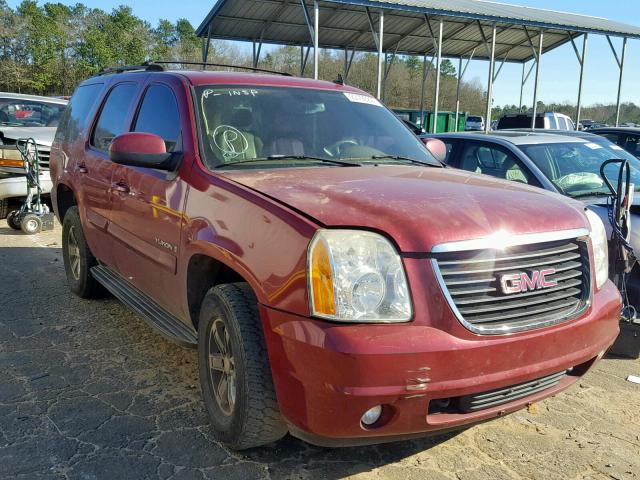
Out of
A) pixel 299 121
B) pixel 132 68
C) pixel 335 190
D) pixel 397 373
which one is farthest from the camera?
pixel 132 68

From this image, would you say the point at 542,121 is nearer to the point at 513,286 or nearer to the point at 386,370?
the point at 513,286

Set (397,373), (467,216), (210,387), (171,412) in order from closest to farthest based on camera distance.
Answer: (397,373), (467,216), (210,387), (171,412)

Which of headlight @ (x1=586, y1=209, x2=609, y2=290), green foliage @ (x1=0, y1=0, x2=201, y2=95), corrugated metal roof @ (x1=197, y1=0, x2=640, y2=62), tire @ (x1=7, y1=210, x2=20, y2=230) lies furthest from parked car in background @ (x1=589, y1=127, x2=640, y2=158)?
green foliage @ (x1=0, y1=0, x2=201, y2=95)

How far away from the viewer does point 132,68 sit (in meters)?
4.76

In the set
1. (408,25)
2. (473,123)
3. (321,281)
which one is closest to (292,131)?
(321,281)

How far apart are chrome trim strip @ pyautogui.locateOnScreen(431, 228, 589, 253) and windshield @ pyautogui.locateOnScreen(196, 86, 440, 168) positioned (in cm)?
129

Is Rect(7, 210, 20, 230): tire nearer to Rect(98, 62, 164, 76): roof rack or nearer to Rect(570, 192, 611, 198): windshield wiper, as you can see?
Rect(98, 62, 164, 76): roof rack

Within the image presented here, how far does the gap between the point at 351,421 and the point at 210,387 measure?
1061mm

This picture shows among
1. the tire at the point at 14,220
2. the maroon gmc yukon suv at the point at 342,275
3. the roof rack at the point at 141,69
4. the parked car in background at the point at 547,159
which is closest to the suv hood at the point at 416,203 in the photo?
the maroon gmc yukon suv at the point at 342,275

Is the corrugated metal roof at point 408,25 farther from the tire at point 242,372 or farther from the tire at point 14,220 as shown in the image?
the tire at point 242,372

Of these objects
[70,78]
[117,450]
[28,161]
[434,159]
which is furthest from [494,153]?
[70,78]

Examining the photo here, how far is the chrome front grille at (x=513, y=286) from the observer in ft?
7.53

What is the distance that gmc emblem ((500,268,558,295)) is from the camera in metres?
2.38

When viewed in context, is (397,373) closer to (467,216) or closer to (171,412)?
(467,216)
